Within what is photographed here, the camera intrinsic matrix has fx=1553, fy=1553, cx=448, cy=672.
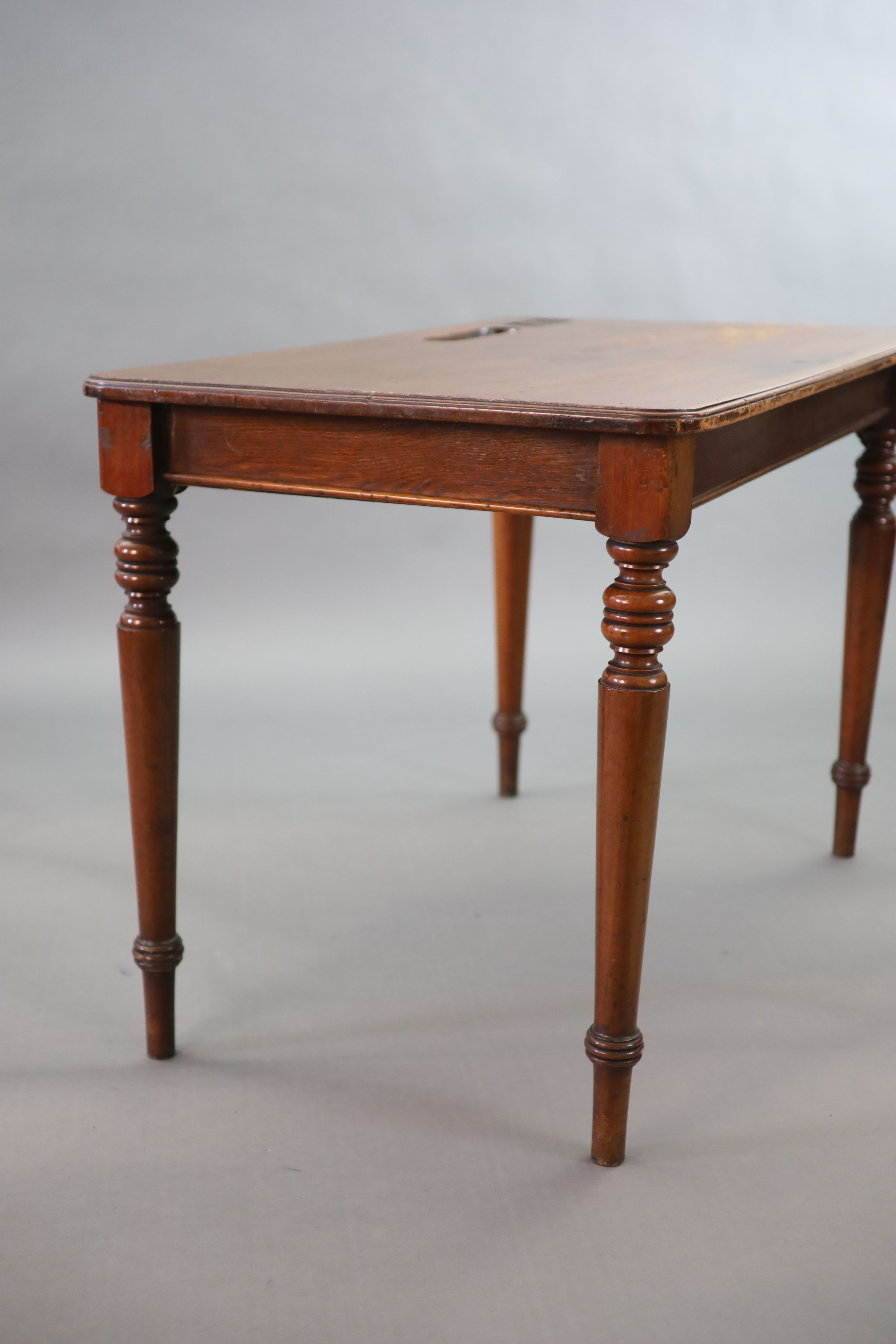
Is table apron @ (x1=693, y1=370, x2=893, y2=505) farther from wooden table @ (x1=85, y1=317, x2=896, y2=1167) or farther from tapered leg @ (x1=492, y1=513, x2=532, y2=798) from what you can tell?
tapered leg @ (x1=492, y1=513, x2=532, y2=798)

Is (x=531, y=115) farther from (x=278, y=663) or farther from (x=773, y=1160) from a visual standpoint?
(x=773, y=1160)

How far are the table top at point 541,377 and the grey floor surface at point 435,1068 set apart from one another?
2.79ft

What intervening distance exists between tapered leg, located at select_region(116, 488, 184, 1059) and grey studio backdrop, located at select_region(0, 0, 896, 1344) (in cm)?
12

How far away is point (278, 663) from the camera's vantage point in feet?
12.0

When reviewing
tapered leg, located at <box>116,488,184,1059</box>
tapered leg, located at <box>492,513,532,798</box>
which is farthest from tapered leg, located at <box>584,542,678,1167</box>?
tapered leg, located at <box>492,513,532,798</box>

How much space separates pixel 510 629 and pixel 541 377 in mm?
1096

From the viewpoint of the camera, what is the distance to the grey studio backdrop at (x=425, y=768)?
1.65 m

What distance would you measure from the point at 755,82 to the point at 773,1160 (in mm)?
2995

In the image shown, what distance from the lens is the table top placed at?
1.62 m

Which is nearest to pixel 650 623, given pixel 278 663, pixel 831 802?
pixel 831 802

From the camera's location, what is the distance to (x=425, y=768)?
123 inches

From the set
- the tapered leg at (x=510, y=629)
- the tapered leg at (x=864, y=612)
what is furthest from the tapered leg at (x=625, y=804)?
the tapered leg at (x=510, y=629)

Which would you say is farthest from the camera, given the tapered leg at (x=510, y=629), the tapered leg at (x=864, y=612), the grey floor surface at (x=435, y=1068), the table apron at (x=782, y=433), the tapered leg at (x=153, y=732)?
the tapered leg at (x=510, y=629)

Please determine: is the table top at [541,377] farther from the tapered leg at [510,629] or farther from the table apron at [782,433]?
the tapered leg at [510,629]
